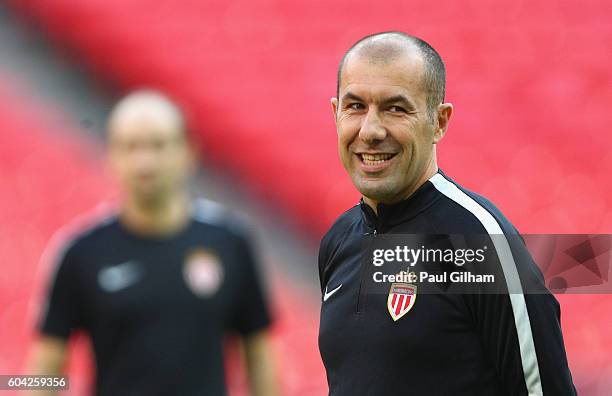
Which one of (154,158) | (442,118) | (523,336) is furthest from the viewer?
(154,158)

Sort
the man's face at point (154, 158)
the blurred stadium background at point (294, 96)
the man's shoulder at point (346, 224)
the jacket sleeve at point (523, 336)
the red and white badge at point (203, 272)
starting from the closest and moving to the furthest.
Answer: the jacket sleeve at point (523, 336)
the man's shoulder at point (346, 224)
the man's face at point (154, 158)
the red and white badge at point (203, 272)
the blurred stadium background at point (294, 96)

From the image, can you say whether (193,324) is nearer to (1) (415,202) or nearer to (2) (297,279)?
(1) (415,202)

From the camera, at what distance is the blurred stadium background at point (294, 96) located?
4406 mm

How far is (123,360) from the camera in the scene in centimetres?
213

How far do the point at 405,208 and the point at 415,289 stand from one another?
0.50 feet

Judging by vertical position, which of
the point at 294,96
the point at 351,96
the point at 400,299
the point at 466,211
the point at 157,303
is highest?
the point at 294,96

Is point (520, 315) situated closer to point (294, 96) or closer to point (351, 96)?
point (351, 96)

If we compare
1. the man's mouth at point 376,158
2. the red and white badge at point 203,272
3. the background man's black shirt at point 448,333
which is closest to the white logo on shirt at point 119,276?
the red and white badge at point 203,272

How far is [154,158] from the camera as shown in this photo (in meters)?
2.08

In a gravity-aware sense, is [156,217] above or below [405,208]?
above

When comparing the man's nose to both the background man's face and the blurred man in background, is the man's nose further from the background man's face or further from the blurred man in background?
the blurred man in background

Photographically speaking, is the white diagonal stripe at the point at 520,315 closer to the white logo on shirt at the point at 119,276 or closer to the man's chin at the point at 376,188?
the man's chin at the point at 376,188

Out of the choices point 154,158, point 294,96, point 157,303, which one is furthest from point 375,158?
point 294,96

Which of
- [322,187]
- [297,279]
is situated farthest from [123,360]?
[322,187]
